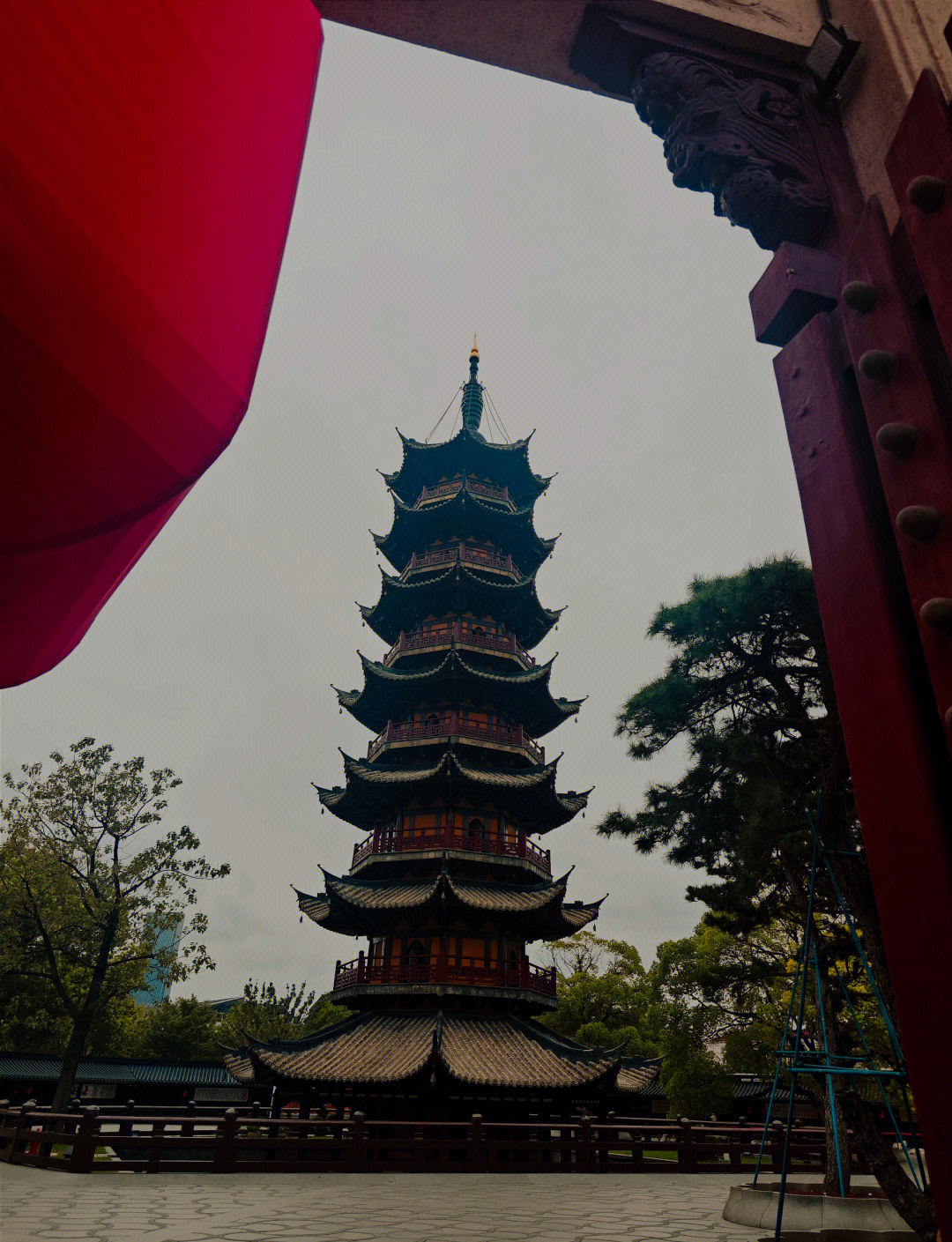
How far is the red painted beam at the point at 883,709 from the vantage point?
3.20 feet

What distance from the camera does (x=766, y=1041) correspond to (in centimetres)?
2042

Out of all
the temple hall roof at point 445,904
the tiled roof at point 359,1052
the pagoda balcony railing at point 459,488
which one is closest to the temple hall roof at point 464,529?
the pagoda balcony railing at point 459,488

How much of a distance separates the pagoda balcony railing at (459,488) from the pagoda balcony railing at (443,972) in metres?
12.1

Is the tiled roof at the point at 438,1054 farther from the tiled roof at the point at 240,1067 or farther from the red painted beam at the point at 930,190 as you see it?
the red painted beam at the point at 930,190

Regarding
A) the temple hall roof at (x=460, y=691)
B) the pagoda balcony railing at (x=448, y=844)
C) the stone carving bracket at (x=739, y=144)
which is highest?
the temple hall roof at (x=460, y=691)

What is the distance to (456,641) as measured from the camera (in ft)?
→ 65.5

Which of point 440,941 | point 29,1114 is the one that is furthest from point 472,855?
point 29,1114

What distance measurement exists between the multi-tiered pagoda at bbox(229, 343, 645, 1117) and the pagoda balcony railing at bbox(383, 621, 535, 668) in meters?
0.07

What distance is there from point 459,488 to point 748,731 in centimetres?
1471

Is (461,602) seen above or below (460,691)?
above

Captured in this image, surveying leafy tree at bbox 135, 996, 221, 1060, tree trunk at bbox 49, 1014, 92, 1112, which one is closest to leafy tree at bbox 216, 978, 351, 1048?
leafy tree at bbox 135, 996, 221, 1060

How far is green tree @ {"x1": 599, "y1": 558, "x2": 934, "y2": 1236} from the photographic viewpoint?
8.09 metres

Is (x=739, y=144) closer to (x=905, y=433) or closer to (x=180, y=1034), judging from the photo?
(x=905, y=433)

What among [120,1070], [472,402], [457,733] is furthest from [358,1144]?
[120,1070]
